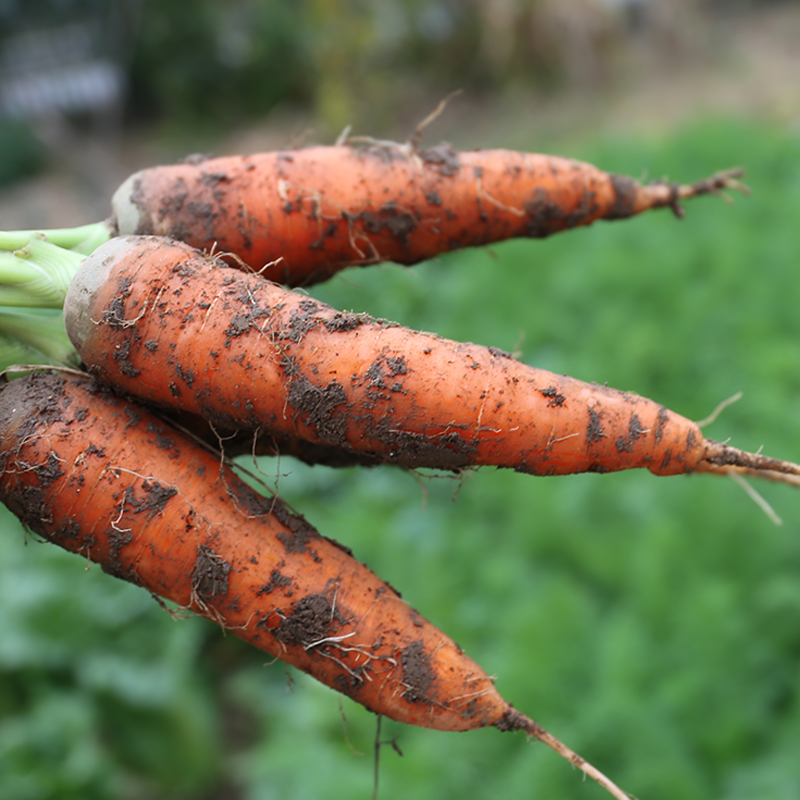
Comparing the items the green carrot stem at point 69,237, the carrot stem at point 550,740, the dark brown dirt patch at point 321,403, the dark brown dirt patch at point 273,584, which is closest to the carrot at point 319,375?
the dark brown dirt patch at point 321,403

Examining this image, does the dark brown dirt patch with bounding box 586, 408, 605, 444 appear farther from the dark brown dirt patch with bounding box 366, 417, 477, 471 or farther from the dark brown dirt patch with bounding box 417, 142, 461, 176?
the dark brown dirt patch with bounding box 417, 142, 461, 176

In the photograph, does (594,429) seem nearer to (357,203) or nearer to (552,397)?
(552,397)

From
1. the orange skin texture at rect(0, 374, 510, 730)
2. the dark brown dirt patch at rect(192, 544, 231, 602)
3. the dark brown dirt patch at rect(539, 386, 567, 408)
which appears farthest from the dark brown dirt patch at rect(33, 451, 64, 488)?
the dark brown dirt patch at rect(539, 386, 567, 408)

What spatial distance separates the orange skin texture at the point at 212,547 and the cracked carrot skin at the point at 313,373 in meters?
0.09

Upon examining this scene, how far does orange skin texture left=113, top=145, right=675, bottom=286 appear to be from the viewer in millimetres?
1246

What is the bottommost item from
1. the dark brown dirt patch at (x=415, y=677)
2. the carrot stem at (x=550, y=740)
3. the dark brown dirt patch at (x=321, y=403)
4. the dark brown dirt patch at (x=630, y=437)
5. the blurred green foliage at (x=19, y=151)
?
the blurred green foliage at (x=19, y=151)

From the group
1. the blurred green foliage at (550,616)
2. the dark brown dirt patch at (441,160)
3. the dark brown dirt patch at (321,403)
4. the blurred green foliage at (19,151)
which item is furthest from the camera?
the blurred green foliage at (19,151)

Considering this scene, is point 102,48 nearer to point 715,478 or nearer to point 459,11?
point 459,11

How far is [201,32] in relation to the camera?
840 cm

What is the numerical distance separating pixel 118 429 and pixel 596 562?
1.79 m

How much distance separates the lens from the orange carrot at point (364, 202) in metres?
1.24

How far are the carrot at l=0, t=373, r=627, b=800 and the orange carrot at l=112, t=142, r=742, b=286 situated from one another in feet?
1.11

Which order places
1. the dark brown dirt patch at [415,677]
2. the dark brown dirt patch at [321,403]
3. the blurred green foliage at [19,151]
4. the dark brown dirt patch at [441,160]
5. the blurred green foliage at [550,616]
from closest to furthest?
the dark brown dirt patch at [321,403] → the dark brown dirt patch at [415,677] → the dark brown dirt patch at [441,160] → the blurred green foliage at [550,616] → the blurred green foliage at [19,151]

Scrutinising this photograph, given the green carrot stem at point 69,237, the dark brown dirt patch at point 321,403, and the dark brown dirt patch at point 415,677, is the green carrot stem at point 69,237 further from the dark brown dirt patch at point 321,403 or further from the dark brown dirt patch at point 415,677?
the dark brown dirt patch at point 415,677
